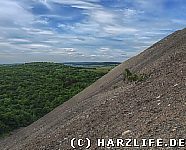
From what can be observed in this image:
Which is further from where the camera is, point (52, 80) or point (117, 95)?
point (52, 80)

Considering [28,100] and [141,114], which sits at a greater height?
[141,114]

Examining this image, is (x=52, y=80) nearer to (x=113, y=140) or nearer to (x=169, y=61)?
(x=169, y=61)

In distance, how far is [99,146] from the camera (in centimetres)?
812

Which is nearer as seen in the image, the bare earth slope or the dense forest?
the bare earth slope

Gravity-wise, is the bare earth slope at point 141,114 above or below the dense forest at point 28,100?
above

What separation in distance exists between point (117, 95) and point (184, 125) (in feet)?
16.6

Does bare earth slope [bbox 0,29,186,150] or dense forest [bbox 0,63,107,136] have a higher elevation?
bare earth slope [bbox 0,29,186,150]

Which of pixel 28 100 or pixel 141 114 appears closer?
pixel 141 114

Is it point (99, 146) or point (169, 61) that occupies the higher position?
point (169, 61)

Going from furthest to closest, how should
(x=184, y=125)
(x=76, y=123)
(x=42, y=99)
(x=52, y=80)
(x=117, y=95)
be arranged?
(x=52, y=80)
(x=42, y=99)
(x=117, y=95)
(x=76, y=123)
(x=184, y=125)

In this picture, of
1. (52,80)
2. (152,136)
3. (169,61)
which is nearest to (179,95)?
(152,136)

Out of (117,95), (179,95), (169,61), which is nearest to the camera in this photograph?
(179,95)

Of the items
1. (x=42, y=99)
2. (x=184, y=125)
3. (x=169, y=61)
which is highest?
(x=169, y=61)

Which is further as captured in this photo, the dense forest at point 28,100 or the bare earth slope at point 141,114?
the dense forest at point 28,100
